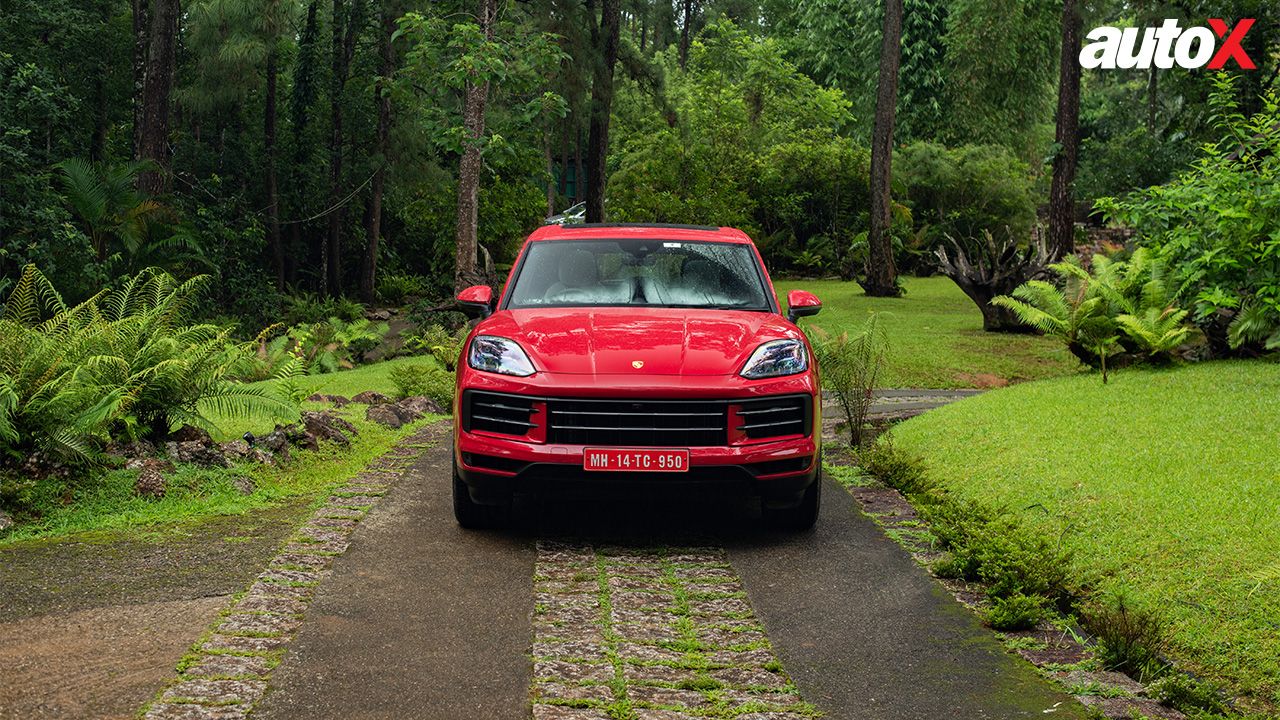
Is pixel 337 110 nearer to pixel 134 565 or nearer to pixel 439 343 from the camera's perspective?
pixel 439 343

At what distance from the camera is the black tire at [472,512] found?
7344mm

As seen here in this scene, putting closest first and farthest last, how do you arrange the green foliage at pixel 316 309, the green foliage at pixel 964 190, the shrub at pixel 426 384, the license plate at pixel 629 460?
the license plate at pixel 629 460, the shrub at pixel 426 384, the green foliage at pixel 316 309, the green foliage at pixel 964 190

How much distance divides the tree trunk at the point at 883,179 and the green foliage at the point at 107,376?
21.5 meters

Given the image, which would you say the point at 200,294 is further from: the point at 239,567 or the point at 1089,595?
the point at 1089,595

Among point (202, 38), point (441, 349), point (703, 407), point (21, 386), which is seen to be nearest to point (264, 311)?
point (202, 38)

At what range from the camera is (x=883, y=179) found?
95.9ft

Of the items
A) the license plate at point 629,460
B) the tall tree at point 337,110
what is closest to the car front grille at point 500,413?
the license plate at point 629,460

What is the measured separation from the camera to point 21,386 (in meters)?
7.47

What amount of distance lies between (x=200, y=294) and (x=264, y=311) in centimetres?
206

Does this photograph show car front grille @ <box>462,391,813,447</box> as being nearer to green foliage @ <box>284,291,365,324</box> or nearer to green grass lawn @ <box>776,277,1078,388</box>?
green grass lawn @ <box>776,277,1078,388</box>

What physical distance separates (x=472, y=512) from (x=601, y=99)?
2467 centimetres

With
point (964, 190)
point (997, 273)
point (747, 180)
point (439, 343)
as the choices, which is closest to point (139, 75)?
point (439, 343)

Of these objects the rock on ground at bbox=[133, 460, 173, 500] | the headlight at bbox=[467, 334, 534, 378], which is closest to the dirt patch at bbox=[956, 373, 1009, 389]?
the headlight at bbox=[467, 334, 534, 378]

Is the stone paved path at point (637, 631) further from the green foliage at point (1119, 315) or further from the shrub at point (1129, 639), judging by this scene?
the green foliage at point (1119, 315)
